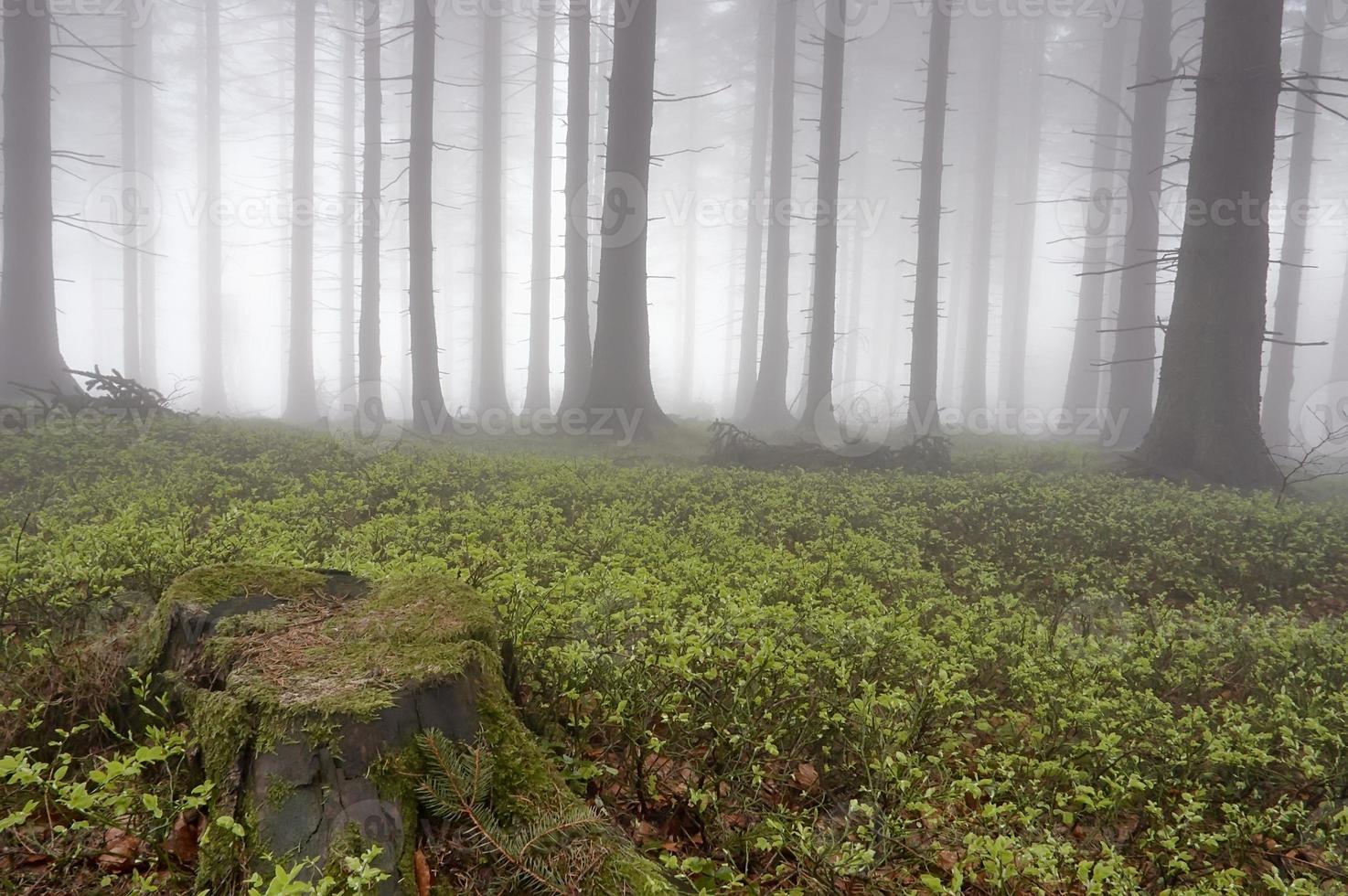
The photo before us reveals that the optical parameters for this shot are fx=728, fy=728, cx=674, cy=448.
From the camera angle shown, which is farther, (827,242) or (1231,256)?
(827,242)

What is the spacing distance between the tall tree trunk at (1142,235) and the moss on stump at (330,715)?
56.1 ft

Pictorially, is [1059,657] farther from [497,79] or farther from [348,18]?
[348,18]

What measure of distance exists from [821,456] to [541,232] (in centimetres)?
1805

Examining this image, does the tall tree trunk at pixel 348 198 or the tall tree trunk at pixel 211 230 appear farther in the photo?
the tall tree trunk at pixel 211 230

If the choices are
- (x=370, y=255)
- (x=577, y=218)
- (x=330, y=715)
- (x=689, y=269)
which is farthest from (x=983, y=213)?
(x=330, y=715)

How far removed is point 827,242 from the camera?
1648 cm

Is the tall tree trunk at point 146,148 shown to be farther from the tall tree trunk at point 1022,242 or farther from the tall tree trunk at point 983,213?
the tall tree trunk at point 1022,242

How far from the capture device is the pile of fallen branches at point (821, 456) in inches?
425

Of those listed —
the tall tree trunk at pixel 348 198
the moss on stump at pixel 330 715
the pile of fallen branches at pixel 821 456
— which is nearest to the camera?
the moss on stump at pixel 330 715

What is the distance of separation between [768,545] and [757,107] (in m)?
26.6

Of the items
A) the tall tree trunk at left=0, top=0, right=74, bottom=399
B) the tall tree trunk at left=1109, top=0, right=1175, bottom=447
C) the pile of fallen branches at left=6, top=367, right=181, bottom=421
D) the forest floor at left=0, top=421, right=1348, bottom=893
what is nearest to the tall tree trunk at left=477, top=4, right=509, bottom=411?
the tall tree trunk at left=0, top=0, right=74, bottom=399

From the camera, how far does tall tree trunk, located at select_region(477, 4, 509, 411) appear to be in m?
21.6

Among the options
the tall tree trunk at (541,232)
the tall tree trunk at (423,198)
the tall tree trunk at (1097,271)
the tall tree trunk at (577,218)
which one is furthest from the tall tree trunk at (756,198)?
the tall tree trunk at (423,198)

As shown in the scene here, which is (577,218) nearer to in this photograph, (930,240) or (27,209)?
(930,240)
